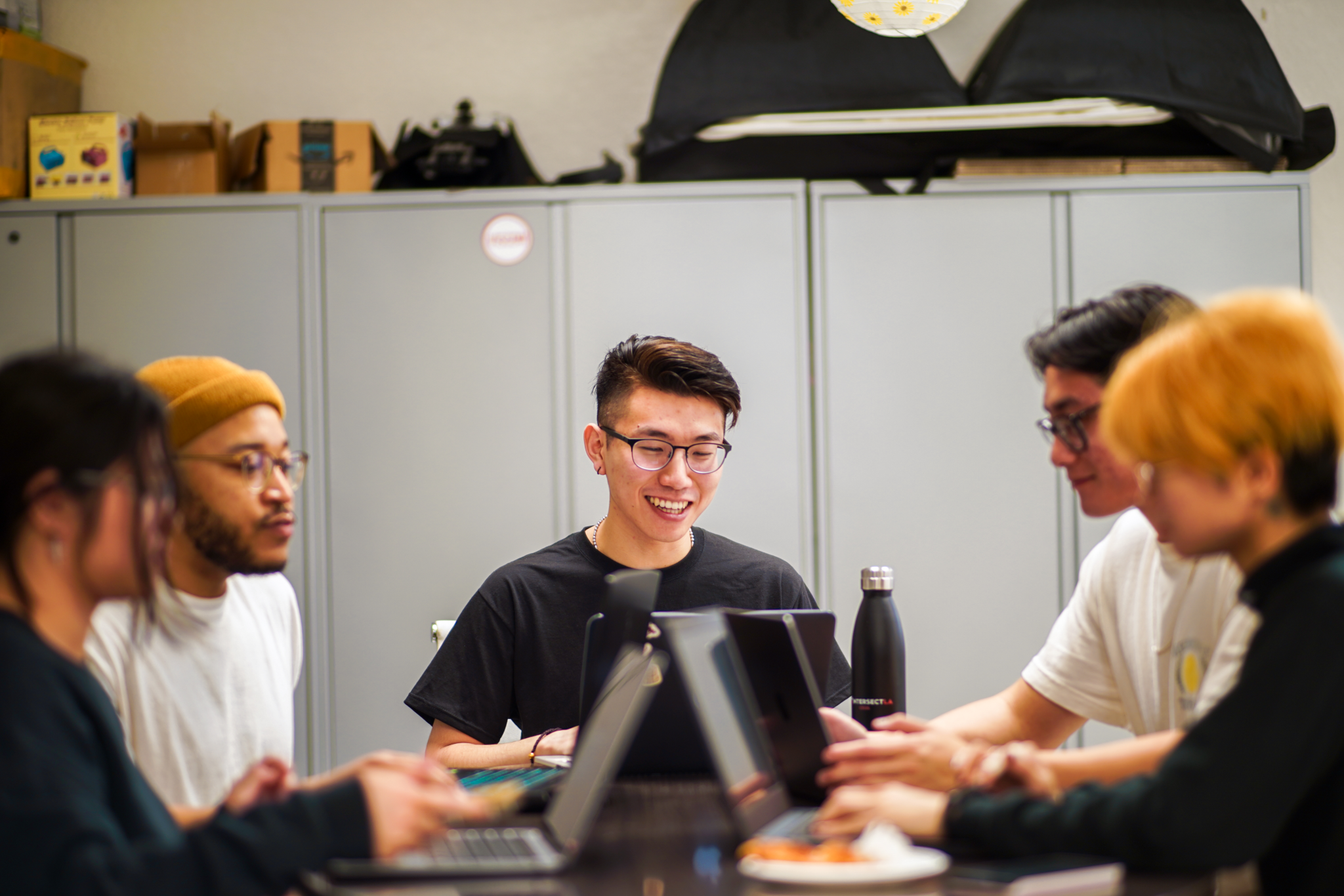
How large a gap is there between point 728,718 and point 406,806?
0.35 m

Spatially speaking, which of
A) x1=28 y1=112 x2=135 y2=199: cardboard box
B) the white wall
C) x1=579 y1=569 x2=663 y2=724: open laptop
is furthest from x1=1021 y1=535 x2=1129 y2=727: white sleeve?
x1=28 y1=112 x2=135 y2=199: cardboard box

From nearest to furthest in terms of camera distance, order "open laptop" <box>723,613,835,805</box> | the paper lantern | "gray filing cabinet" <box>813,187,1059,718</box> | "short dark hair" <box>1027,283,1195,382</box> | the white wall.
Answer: "open laptop" <box>723,613,835,805</box>
"short dark hair" <box>1027,283,1195,382</box>
the paper lantern
"gray filing cabinet" <box>813,187,1059,718</box>
the white wall

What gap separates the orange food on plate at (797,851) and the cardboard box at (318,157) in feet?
8.08

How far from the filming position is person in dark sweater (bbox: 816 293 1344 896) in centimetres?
98

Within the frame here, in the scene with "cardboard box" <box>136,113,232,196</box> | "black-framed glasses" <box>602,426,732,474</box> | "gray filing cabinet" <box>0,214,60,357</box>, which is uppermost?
"cardboard box" <box>136,113,232,196</box>

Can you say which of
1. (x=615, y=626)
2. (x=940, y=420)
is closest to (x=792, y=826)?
(x=615, y=626)

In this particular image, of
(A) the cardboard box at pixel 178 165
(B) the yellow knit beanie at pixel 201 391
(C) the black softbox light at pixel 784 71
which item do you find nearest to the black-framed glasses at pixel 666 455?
(B) the yellow knit beanie at pixel 201 391

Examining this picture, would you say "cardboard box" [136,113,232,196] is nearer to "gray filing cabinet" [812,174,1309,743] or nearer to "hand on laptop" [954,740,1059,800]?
"gray filing cabinet" [812,174,1309,743]

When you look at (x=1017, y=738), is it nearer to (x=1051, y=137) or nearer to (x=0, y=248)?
(x=1051, y=137)

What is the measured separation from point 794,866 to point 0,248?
9.83 feet

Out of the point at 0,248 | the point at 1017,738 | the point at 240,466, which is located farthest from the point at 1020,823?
the point at 0,248

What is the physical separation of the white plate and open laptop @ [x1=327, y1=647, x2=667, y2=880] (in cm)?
18

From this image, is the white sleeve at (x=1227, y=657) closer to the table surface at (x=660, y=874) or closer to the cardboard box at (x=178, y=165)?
the table surface at (x=660, y=874)

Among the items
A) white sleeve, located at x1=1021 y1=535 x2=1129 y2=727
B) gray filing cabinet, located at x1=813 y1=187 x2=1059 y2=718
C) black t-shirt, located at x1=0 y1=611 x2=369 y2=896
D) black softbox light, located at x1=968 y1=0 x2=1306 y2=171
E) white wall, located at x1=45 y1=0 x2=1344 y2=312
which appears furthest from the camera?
white wall, located at x1=45 y1=0 x2=1344 y2=312
